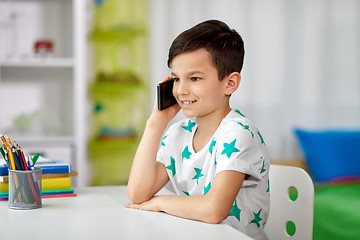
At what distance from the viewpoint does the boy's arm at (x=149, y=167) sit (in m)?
1.26

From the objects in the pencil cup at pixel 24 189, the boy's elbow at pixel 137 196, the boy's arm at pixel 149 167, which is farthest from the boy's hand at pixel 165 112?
the pencil cup at pixel 24 189

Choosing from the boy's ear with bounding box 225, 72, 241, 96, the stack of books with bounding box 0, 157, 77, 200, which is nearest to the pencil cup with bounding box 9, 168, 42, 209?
the stack of books with bounding box 0, 157, 77, 200

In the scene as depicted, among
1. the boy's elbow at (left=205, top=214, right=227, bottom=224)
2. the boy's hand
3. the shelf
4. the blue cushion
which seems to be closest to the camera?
the boy's elbow at (left=205, top=214, right=227, bottom=224)

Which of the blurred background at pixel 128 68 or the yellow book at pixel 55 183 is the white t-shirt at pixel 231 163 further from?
Answer: the blurred background at pixel 128 68

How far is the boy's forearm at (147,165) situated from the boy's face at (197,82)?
0.11 metres

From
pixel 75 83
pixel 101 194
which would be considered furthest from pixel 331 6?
pixel 101 194

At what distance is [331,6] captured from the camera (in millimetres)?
3488

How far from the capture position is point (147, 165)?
1327 millimetres

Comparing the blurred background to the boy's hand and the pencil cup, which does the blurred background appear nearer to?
the boy's hand

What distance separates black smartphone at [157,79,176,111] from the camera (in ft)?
4.47

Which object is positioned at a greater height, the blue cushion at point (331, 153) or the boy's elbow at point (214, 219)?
the boy's elbow at point (214, 219)

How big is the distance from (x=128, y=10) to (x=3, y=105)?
927 millimetres

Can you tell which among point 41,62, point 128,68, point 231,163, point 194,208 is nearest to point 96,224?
point 194,208

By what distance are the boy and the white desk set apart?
0.07 metres
